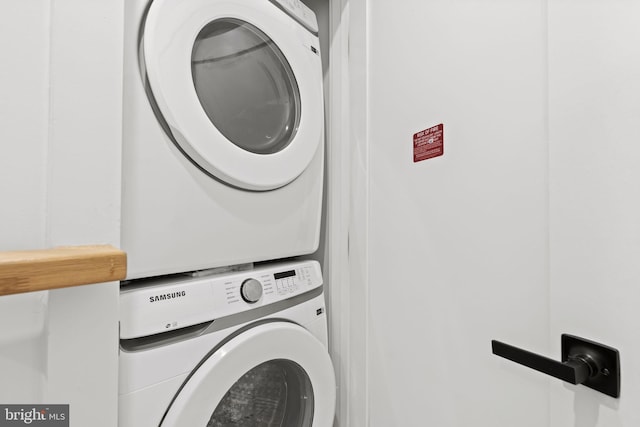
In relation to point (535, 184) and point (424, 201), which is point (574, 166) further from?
point (424, 201)

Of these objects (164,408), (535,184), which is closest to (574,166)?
(535,184)

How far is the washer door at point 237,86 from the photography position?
79 centimetres

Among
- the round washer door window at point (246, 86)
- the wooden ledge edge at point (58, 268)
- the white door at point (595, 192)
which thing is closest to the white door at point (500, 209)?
the white door at point (595, 192)

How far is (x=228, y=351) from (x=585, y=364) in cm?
73

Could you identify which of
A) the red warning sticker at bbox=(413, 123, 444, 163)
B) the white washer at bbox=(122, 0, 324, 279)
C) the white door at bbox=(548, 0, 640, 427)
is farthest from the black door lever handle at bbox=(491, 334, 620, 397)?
the white washer at bbox=(122, 0, 324, 279)

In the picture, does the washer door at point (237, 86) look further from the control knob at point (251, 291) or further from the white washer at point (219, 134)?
the control knob at point (251, 291)

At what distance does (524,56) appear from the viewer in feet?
2.32

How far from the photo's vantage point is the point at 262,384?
3.50 ft

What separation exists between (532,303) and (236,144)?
81cm

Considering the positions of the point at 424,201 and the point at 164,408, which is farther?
the point at 424,201

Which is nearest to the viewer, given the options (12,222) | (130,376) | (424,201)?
(12,222)

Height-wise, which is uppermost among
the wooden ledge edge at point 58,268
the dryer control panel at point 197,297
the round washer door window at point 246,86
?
the round washer door window at point 246,86

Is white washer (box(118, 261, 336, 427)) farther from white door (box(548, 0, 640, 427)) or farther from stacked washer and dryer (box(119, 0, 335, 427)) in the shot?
white door (box(548, 0, 640, 427))

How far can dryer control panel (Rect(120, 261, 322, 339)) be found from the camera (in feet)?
2.44
